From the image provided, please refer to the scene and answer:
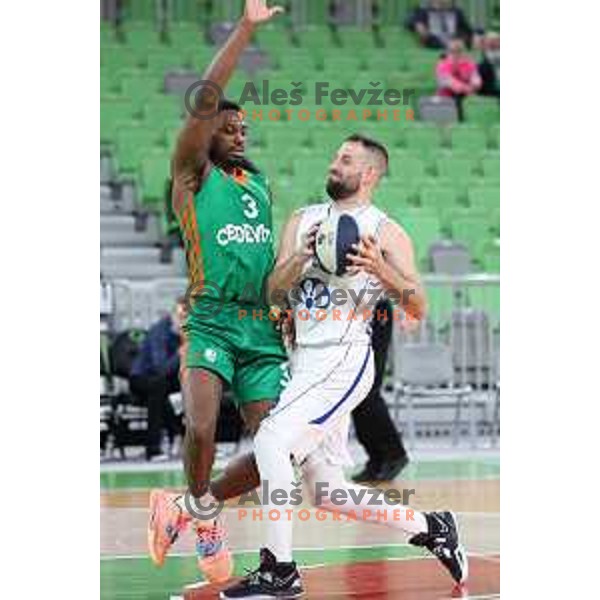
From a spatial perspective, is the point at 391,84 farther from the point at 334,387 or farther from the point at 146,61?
the point at 334,387

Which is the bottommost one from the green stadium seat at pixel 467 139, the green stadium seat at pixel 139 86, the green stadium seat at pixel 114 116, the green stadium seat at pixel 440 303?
the green stadium seat at pixel 440 303

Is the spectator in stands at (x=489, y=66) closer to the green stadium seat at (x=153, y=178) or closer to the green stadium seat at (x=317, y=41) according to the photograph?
the green stadium seat at (x=317, y=41)

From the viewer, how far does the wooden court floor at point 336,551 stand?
1063 cm

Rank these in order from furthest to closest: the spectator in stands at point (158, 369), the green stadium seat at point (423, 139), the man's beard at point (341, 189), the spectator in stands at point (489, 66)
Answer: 1. the spectator in stands at point (489, 66)
2. the green stadium seat at point (423, 139)
3. the spectator in stands at point (158, 369)
4. the man's beard at point (341, 189)

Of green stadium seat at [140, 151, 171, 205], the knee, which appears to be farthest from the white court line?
green stadium seat at [140, 151, 171, 205]

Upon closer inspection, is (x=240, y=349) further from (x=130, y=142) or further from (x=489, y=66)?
(x=489, y=66)

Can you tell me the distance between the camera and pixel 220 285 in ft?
34.3

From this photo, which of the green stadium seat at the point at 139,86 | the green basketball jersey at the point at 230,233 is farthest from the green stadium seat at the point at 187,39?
the green basketball jersey at the point at 230,233

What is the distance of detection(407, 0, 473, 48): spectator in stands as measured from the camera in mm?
26281

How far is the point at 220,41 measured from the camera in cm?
2486

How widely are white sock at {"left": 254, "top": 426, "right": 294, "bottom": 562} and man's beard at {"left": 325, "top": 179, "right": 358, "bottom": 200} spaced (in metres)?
1.13

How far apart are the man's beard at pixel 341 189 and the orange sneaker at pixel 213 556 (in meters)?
1.68

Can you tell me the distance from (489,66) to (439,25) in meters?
1.44
